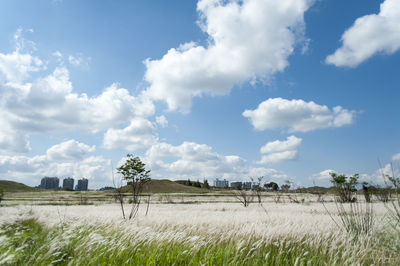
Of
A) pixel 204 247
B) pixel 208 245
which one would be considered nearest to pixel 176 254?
pixel 204 247

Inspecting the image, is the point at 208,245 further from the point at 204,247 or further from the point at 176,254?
the point at 176,254

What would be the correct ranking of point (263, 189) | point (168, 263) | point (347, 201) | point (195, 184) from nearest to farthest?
point (168, 263)
point (347, 201)
point (263, 189)
point (195, 184)

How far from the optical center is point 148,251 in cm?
394

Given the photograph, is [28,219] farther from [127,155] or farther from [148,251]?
[127,155]

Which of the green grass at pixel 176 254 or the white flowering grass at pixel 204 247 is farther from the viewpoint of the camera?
the white flowering grass at pixel 204 247

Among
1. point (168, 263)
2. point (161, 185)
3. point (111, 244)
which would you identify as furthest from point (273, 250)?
point (161, 185)

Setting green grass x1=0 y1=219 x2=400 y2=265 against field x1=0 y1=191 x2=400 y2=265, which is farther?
field x1=0 y1=191 x2=400 y2=265

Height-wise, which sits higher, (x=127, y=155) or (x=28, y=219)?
(x=127, y=155)

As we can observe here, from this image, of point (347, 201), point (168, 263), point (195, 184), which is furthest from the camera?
point (195, 184)

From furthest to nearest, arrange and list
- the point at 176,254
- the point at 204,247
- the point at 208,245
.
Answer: the point at 208,245
the point at 204,247
the point at 176,254

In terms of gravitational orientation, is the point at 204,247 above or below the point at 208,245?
above

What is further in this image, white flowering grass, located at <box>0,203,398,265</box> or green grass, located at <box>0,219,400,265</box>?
white flowering grass, located at <box>0,203,398,265</box>

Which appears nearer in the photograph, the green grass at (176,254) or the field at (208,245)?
the green grass at (176,254)

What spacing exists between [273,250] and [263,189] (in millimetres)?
27459
